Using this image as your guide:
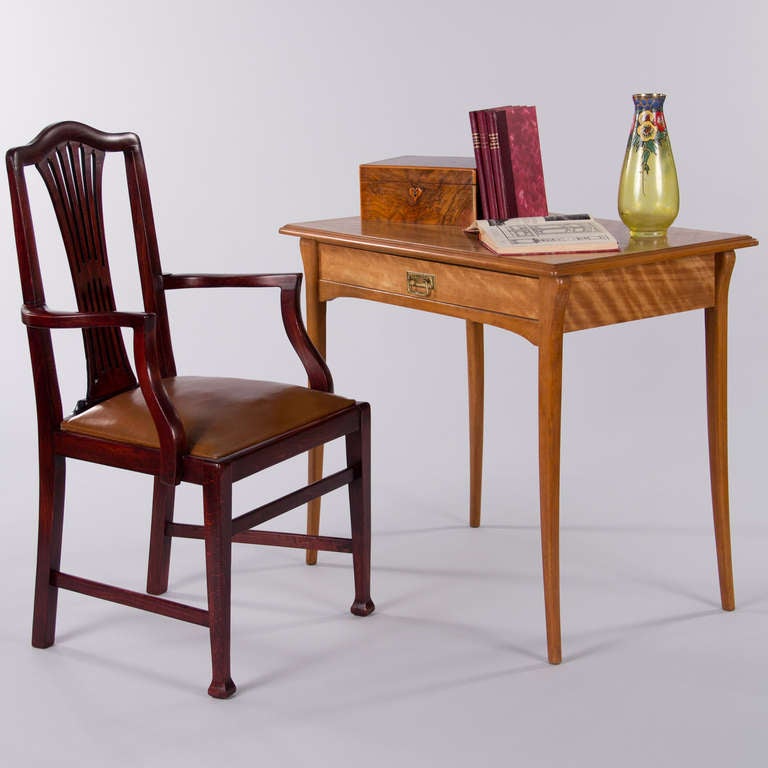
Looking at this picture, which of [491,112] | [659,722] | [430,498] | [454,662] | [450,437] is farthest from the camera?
[450,437]

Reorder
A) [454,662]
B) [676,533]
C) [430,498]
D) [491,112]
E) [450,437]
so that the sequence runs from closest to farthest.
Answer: [454,662]
[491,112]
[676,533]
[430,498]
[450,437]

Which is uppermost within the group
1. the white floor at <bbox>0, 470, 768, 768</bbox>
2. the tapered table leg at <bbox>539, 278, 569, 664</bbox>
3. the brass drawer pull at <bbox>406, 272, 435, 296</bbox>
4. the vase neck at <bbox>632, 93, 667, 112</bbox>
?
the vase neck at <bbox>632, 93, 667, 112</bbox>

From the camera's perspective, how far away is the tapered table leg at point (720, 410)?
2.90m

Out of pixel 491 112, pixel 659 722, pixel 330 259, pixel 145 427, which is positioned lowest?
pixel 659 722

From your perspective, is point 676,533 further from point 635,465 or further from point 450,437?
point 450,437

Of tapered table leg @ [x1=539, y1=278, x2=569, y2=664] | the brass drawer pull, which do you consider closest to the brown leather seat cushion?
the brass drawer pull

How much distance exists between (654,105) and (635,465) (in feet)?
4.80

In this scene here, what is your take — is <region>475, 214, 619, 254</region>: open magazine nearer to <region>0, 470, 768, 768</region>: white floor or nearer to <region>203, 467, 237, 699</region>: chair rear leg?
<region>203, 467, 237, 699</region>: chair rear leg

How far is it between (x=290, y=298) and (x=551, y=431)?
0.75 m

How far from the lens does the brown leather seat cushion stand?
8.68 ft

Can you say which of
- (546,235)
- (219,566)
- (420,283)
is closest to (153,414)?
(219,566)

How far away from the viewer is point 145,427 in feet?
8.82

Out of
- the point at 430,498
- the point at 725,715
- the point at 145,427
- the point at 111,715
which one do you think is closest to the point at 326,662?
the point at 111,715

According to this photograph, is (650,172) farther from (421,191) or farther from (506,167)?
(421,191)
